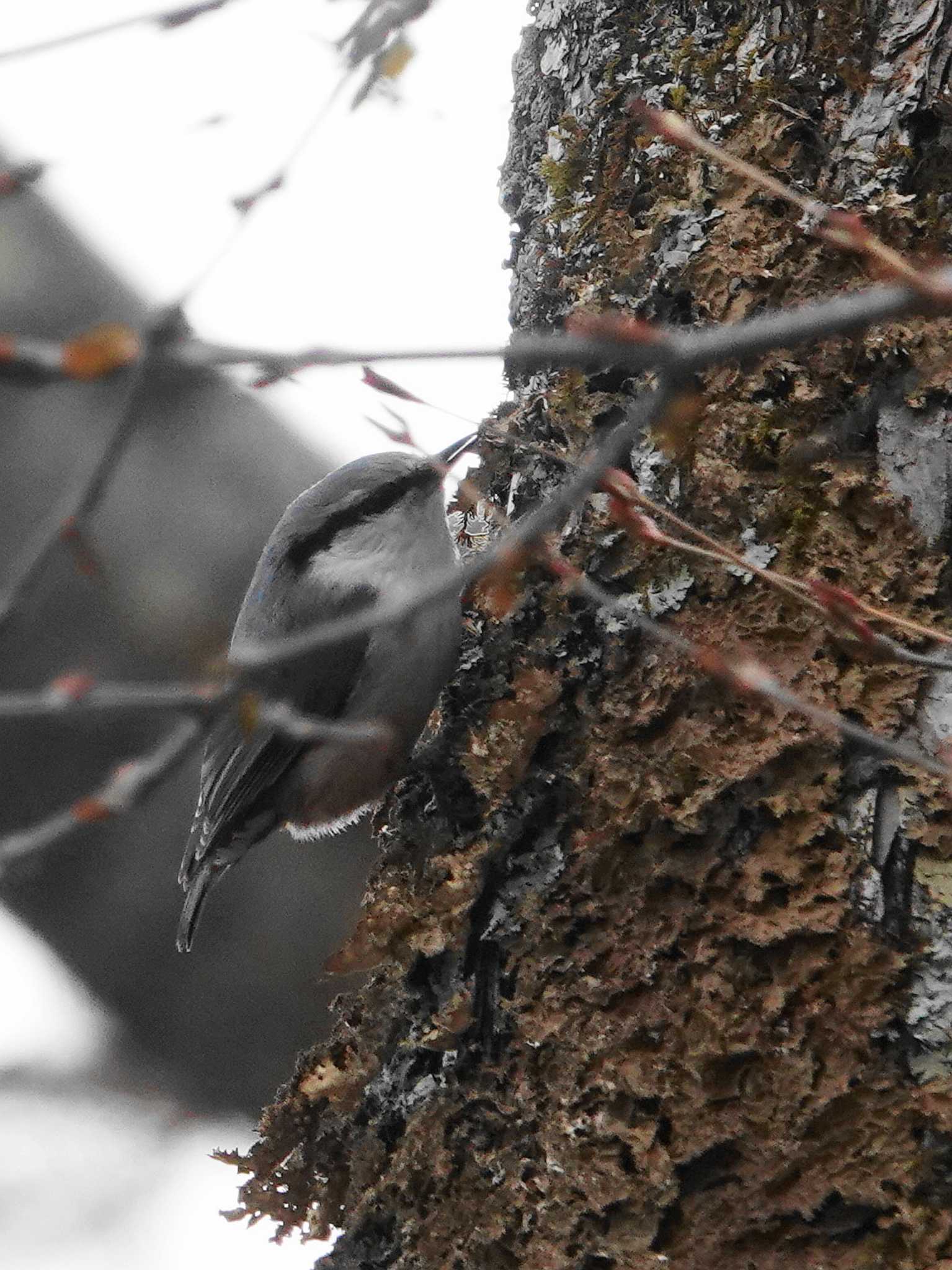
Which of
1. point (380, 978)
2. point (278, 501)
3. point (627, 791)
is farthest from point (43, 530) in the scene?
point (278, 501)

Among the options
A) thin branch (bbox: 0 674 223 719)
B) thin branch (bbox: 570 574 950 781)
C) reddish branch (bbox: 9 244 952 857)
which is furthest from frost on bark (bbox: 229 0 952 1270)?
thin branch (bbox: 0 674 223 719)

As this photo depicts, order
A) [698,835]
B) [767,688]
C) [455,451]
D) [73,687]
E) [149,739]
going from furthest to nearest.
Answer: [149,739]
[455,451]
[698,835]
[767,688]
[73,687]

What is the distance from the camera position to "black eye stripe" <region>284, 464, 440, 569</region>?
6.84 ft

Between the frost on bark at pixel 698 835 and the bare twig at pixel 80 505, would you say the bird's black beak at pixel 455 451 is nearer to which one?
the frost on bark at pixel 698 835

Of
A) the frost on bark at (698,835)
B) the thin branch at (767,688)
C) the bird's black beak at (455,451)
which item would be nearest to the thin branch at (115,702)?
the thin branch at (767,688)

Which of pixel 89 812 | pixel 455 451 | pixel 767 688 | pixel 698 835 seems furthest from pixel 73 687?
pixel 455 451

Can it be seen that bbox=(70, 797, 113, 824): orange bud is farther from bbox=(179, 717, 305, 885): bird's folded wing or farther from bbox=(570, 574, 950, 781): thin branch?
bbox=(179, 717, 305, 885): bird's folded wing

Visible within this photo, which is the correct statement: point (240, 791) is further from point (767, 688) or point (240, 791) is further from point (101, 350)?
point (101, 350)

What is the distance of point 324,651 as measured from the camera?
78.2 inches

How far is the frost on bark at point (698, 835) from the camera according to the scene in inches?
47.3

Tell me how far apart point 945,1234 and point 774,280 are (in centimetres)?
94

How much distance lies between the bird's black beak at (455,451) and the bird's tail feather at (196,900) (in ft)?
2.38

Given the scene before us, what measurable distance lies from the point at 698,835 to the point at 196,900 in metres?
0.98

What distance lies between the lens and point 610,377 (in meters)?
1.58
